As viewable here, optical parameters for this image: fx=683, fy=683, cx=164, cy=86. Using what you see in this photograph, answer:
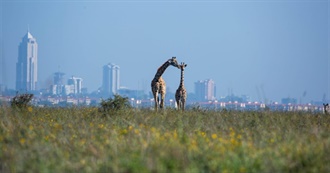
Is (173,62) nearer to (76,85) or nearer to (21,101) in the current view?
(21,101)

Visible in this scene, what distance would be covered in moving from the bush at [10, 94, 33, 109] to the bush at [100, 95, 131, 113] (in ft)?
9.44

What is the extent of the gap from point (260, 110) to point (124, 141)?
33.2 ft

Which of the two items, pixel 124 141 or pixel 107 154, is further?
pixel 124 141

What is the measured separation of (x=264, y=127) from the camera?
A: 47.5 feet

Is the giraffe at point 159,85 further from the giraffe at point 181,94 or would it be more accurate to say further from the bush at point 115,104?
the bush at point 115,104

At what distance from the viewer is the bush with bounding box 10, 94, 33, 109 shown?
2059 cm

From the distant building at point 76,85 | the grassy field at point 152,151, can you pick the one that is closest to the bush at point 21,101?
the grassy field at point 152,151

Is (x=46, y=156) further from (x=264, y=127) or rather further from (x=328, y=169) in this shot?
(x=264, y=127)

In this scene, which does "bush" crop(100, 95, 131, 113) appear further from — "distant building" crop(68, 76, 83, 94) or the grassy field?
"distant building" crop(68, 76, 83, 94)

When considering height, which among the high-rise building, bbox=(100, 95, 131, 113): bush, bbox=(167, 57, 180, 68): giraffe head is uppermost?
the high-rise building

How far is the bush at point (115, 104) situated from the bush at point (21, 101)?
288 cm

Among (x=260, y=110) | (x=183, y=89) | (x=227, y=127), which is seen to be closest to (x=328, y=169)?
(x=227, y=127)

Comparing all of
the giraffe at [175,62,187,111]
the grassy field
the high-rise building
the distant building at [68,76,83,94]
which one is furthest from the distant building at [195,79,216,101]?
the grassy field

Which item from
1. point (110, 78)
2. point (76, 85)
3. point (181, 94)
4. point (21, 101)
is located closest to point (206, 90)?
point (76, 85)
